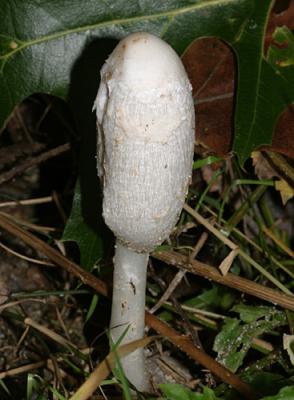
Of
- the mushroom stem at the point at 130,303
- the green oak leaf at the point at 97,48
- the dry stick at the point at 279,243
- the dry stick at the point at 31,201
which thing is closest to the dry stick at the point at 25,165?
the dry stick at the point at 31,201

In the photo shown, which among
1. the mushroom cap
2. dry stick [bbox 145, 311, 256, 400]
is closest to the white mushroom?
the mushroom cap

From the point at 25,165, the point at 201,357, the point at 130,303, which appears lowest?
the point at 201,357

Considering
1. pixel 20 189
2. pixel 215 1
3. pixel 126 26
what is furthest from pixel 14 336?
pixel 215 1

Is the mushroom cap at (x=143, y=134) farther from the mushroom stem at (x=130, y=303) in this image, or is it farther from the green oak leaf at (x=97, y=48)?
the green oak leaf at (x=97, y=48)

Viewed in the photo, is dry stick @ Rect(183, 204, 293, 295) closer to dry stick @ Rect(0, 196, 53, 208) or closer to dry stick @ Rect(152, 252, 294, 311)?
dry stick @ Rect(152, 252, 294, 311)

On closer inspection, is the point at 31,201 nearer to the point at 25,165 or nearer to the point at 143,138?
the point at 25,165

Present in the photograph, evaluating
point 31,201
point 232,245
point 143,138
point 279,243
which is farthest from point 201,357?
point 31,201

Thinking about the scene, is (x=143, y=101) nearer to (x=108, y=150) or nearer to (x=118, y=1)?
(x=108, y=150)
